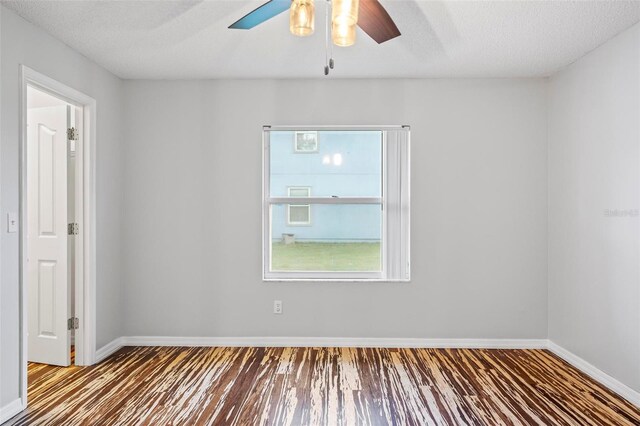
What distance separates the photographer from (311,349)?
12.7 feet

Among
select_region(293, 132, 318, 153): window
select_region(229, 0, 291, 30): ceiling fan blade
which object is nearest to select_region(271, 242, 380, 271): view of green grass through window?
select_region(293, 132, 318, 153): window

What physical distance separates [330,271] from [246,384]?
1.37m

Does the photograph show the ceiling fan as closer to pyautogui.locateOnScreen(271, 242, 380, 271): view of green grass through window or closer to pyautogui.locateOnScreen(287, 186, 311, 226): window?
pyautogui.locateOnScreen(287, 186, 311, 226): window

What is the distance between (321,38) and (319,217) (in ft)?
5.42

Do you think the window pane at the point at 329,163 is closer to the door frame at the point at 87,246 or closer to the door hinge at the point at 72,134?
the door frame at the point at 87,246

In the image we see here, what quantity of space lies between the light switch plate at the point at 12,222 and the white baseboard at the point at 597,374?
4103 mm

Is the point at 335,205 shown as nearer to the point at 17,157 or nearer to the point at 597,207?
the point at 597,207

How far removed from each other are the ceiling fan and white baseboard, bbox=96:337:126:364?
2.94m

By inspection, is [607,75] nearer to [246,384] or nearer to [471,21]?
[471,21]

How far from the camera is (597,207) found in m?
3.25

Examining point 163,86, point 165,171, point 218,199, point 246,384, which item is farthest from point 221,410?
point 163,86

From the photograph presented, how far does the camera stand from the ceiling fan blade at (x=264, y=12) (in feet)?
6.28

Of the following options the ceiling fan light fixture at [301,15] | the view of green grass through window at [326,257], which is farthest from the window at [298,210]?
the ceiling fan light fixture at [301,15]

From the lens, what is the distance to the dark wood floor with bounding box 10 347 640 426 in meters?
2.62
